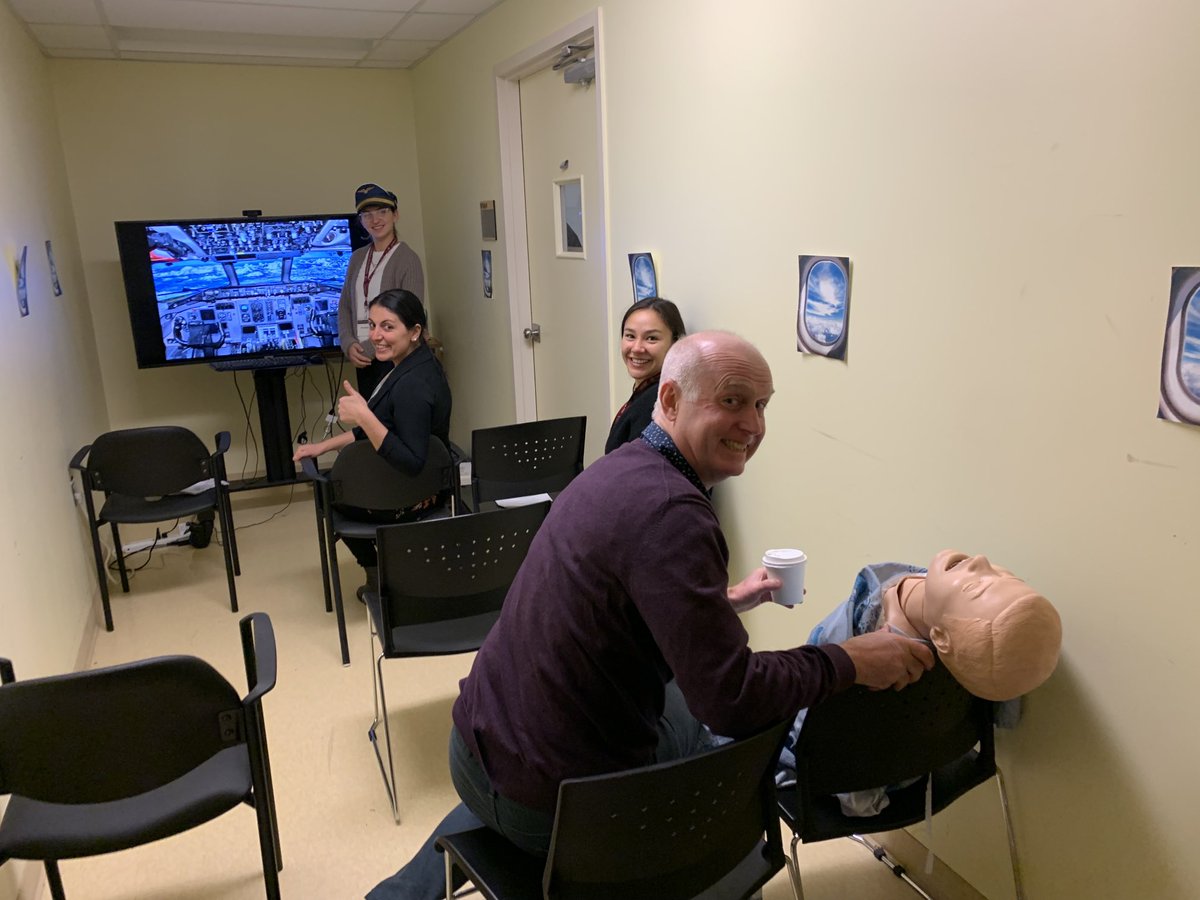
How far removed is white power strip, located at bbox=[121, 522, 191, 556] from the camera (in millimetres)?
4188

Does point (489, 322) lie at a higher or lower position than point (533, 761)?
higher

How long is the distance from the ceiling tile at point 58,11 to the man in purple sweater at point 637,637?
363 cm

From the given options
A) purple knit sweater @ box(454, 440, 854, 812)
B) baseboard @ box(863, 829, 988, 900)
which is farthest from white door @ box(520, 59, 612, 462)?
purple knit sweater @ box(454, 440, 854, 812)

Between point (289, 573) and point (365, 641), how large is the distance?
2.95 ft

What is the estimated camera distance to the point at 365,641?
10.9 ft

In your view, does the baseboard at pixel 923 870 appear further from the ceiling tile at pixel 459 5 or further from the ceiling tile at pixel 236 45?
the ceiling tile at pixel 236 45

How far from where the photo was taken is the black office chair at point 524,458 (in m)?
3.10

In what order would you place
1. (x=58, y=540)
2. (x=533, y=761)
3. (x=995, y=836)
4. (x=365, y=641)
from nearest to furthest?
(x=533, y=761) → (x=995, y=836) → (x=58, y=540) → (x=365, y=641)

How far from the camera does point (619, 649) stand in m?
1.30

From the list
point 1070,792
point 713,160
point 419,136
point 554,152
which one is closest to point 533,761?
point 1070,792

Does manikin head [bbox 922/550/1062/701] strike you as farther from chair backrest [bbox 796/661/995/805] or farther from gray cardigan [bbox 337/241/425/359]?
gray cardigan [bbox 337/241/425/359]

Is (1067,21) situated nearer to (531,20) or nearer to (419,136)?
(531,20)

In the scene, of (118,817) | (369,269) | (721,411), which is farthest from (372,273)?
(721,411)

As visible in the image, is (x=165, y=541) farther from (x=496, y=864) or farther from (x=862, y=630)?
(x=862, y=630)
